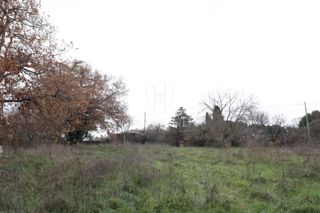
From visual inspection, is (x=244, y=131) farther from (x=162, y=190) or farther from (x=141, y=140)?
(x=162, y=190)

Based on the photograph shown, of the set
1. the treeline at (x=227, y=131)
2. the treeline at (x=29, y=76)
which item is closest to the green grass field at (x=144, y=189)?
the treeline at (x=29, y=76)

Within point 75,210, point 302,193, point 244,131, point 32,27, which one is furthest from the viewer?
point 244,131

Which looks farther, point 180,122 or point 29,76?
point 180,122

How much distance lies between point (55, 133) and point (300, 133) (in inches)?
1045

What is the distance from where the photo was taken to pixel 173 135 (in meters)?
39.3

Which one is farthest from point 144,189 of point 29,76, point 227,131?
point 227,131

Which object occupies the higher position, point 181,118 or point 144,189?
point 181,118

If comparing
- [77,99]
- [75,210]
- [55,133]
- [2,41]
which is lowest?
[75,210]

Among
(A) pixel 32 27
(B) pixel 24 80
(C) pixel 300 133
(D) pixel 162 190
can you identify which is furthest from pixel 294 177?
(C) pixel 300 133

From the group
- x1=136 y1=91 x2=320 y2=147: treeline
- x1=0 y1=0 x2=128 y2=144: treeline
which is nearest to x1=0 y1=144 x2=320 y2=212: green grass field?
x1=0 y1=0 x2=128 y2=144: treeline

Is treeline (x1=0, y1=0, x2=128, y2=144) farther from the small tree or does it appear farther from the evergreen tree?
the evergreen tree

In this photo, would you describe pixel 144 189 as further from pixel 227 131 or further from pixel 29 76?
pixel 227 131

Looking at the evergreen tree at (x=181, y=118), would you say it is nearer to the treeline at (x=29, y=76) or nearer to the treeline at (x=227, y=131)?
the treeline at (x=227, y=131)

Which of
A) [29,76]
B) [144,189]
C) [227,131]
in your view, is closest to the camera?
[144,189]
